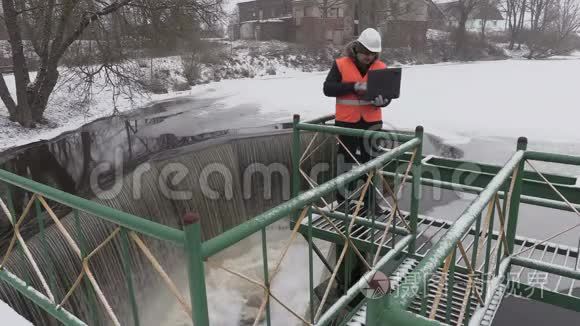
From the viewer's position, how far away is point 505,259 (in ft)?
10.9

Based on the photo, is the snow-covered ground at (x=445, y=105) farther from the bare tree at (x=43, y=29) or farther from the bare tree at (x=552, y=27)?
the bare tree at (x=552, y=27)

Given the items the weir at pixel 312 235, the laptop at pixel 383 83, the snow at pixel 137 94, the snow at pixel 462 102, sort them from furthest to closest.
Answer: the snow at pixel 137 94 → the snow at pixel 462 102 → the laptop at pixel 383 83 → the weir at pixel 312 235

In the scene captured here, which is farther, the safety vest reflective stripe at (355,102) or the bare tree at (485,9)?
the bare tree at (485,9)

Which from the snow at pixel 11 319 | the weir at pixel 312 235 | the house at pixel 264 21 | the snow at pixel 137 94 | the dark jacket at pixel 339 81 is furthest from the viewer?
the house at pixel 264 21

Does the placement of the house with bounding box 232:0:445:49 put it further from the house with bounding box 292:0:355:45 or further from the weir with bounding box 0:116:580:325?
the weir with bounding box 0:116:580:325

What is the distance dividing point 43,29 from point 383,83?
1051cm

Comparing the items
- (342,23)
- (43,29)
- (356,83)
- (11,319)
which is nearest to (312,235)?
(356,83)

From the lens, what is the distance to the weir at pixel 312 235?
70.0 inches

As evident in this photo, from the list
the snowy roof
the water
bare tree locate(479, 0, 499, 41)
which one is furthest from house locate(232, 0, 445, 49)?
the water

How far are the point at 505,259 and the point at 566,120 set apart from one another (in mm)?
9197

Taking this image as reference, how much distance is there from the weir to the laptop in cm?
40

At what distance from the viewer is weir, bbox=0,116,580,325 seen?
178 centimetres

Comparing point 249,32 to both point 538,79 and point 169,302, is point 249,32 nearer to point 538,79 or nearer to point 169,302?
point 538,79

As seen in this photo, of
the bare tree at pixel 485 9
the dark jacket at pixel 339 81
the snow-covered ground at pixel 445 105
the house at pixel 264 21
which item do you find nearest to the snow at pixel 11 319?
the dark jacket at pixel 339 81
